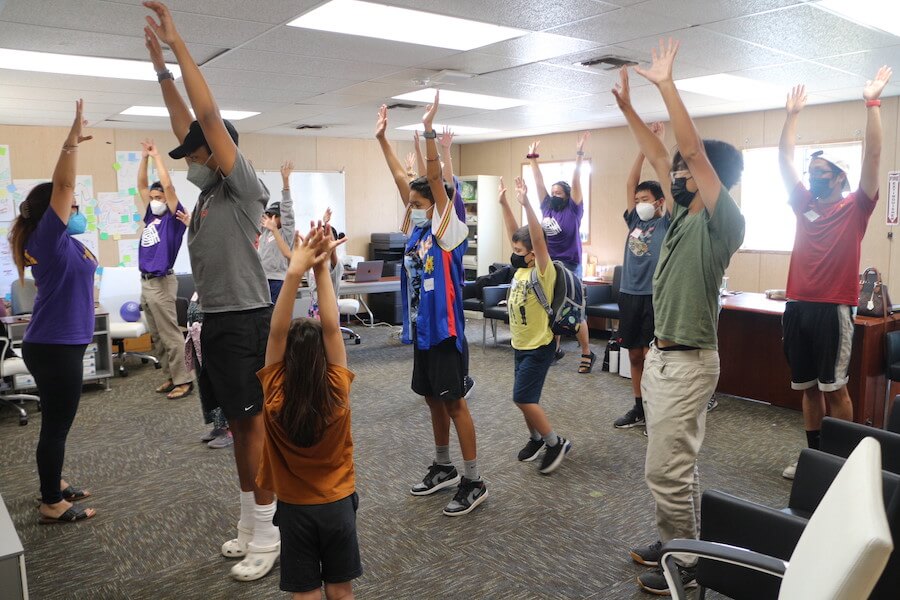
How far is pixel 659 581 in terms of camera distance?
2.51 m

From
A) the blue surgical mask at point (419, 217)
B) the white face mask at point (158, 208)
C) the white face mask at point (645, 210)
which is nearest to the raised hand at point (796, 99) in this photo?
the white face mask at point (645, 210)

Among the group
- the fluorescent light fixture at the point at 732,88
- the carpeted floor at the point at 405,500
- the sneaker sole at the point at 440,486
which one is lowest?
the carpeted floor at the point at 405,500

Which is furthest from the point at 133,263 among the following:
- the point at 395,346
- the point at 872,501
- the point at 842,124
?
the point at 872,501

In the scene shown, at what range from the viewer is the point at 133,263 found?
7.81 meters

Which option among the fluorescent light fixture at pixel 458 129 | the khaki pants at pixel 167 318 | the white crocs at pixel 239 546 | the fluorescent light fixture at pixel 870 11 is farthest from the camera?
the fluorescent light fixture at pixel 458 129

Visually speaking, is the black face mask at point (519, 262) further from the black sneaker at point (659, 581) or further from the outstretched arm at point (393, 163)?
the black sneaker at point (659, 581)

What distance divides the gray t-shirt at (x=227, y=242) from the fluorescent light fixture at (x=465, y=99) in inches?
130

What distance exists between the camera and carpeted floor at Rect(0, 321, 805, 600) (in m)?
2.65

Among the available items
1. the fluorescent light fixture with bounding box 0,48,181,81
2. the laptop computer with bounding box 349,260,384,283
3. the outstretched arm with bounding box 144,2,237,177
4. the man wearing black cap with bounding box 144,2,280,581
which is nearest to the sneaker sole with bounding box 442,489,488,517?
the man wearing black cap with bounding box 144,2,280,581

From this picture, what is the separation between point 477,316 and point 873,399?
5.36m

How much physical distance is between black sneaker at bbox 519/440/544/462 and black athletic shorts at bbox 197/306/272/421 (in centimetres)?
183

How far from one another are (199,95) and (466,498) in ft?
Answer: 7.00

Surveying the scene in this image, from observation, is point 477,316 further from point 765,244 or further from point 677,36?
point 677,36

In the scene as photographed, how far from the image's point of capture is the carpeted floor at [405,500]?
8.68ft
